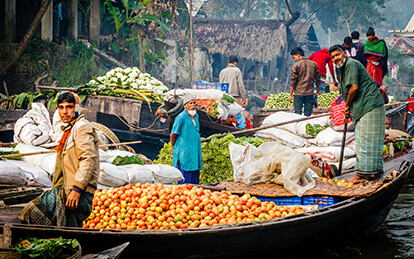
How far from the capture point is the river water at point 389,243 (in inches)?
187

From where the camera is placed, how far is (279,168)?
16.4 feet

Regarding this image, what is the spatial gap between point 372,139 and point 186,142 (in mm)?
2274

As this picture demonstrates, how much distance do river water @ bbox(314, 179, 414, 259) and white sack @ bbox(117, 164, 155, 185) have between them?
7.36ft

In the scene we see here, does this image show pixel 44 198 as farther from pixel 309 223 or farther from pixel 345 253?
pixel 345 253

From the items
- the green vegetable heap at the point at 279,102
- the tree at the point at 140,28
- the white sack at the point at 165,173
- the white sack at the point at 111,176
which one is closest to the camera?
the white sack at the point at 111,176

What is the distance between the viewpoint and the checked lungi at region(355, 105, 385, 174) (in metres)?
5.43

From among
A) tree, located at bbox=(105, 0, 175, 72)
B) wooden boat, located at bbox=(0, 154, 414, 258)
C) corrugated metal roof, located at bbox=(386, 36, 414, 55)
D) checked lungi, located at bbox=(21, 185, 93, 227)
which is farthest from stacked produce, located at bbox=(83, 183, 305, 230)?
corrugated metal roof, located at bbox=(386, 36, 414, 55)

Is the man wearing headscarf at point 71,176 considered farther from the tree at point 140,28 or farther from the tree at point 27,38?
the tree at point 140,28

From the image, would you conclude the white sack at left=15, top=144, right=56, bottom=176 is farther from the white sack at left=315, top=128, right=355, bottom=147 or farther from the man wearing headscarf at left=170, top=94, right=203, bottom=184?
the white sack at left=315, top=128, right=355, bottom=147

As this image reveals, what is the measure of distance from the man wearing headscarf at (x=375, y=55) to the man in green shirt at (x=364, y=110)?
3895 mm

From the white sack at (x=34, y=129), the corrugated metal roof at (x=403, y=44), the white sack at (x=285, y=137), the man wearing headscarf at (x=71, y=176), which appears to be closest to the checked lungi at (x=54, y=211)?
the man wearing headscarf at (x=71, y=176)

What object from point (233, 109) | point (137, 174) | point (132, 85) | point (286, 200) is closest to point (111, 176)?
point (137, 174)

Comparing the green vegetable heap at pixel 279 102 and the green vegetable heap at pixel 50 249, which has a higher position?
the green vegetable heap at pixel 279 102

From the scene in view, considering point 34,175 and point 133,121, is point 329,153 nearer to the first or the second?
point 133,121
